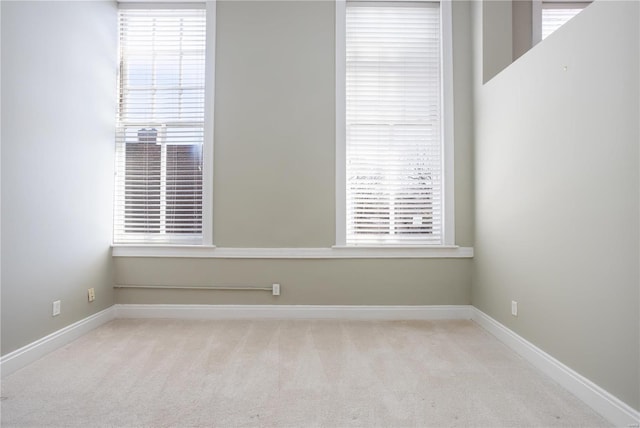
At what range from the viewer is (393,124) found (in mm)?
3525

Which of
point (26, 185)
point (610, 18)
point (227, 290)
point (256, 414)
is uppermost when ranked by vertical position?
point (610, 18)

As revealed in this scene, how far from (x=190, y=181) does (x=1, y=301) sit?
1.72 meters

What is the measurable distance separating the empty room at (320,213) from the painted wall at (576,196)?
0.01 metres

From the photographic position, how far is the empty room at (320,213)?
6.09 feet

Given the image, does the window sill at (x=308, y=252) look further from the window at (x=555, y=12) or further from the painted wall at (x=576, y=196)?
the window at (x=555, y=12)

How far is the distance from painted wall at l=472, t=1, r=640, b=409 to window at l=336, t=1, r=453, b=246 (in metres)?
0.64

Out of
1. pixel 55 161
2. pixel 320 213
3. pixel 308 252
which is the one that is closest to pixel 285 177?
pixel 320 213

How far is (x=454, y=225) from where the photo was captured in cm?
344

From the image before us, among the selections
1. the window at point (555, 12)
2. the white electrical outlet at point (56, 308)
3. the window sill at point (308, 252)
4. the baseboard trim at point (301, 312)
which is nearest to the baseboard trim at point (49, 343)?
the white electrical outlet at point (56, 308)

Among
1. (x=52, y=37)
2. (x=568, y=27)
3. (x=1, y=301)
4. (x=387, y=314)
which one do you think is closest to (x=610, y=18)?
(x=568, y=27)

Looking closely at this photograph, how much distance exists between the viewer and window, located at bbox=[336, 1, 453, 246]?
3.48 metres

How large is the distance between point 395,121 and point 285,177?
1247 millimetres

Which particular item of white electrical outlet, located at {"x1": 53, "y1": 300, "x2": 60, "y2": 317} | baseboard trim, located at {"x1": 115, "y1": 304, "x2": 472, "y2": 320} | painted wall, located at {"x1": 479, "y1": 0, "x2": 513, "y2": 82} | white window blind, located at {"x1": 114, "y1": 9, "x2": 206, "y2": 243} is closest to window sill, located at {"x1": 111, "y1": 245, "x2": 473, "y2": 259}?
white window blind, located at {"x1": 114, "y1": 9, "x2": 206, "y2": 243}

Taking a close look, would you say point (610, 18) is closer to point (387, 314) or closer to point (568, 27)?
point (568, 27)
